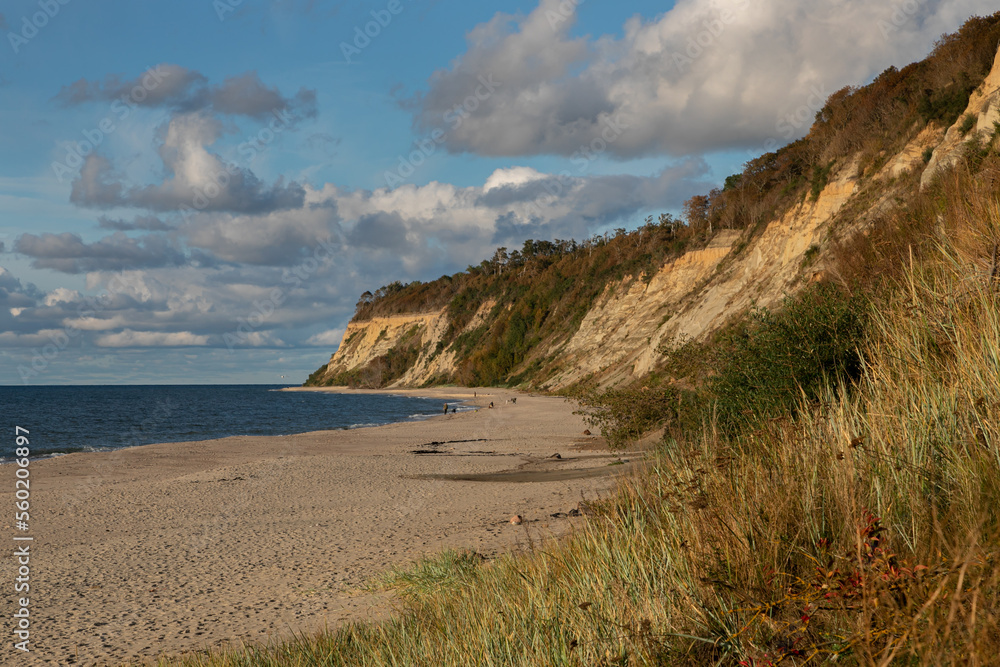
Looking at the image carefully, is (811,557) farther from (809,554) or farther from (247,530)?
(247,530)

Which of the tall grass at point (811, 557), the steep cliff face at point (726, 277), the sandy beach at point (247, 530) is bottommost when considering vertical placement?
the sandy beach at point (247, 530)

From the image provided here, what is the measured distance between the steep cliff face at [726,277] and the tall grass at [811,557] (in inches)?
161

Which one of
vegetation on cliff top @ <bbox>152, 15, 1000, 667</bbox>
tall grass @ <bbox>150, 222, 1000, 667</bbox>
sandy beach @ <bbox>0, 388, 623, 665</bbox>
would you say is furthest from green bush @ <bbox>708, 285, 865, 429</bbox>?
tall grass @ <bbox>150, 222, 1000, 667</bbox>

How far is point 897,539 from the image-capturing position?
3074mm

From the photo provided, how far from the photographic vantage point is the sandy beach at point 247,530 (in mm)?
7172

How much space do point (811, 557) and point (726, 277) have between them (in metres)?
34.3

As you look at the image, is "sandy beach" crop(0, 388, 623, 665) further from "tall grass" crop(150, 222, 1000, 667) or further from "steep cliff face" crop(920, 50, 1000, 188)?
"steep cliff face" crop(920, 50, 1000, 188)

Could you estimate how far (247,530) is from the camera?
38.6ft

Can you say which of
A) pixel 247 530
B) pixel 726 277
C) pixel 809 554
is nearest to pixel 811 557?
pixel 809 554

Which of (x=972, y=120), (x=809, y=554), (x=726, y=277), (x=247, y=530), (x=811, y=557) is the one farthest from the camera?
(x=726, y=277)

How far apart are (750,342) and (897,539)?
6.96 meters

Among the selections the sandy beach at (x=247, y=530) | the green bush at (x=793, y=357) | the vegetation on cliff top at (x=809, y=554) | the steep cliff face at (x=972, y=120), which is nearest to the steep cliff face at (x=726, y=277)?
the steep cliff face at (x=972, y=120)

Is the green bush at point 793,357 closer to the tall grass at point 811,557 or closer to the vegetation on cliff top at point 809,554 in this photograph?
the vegetation on cliff top at point 809,554

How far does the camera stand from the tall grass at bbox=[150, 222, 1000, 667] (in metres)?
2.37
